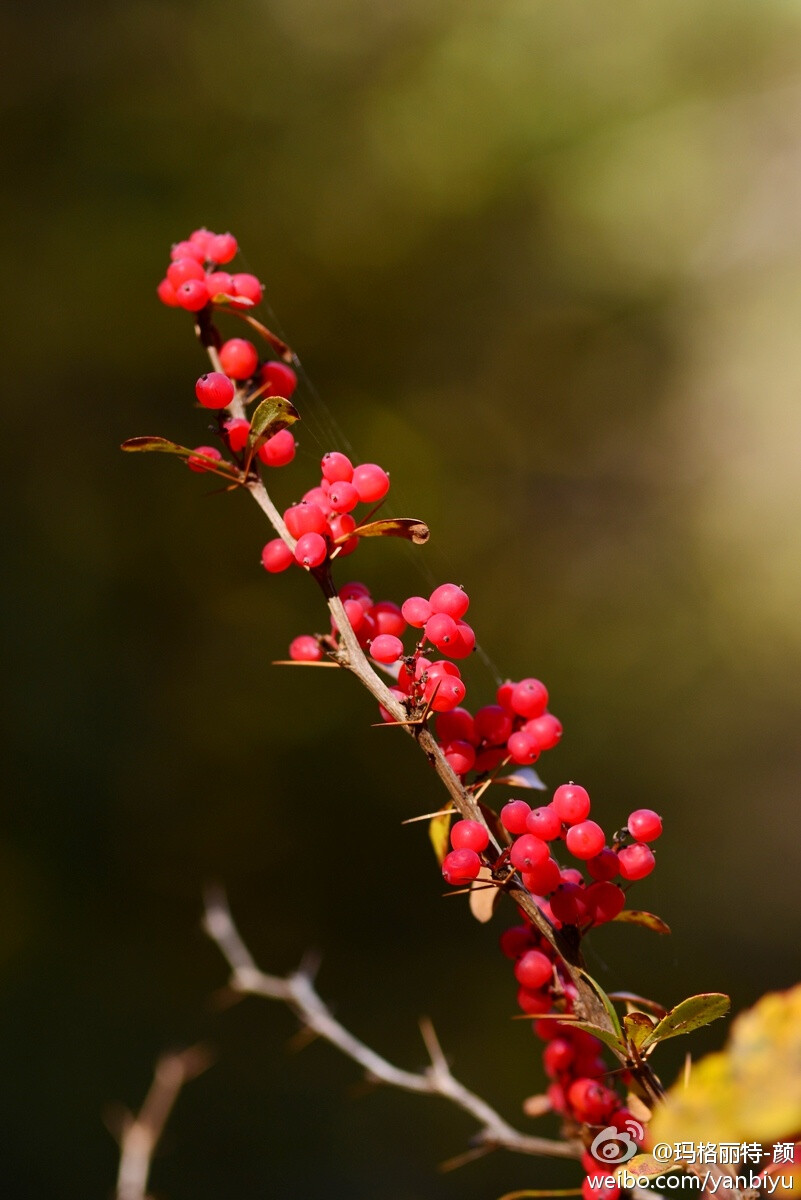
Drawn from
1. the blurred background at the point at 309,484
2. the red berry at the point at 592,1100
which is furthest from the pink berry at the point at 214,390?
the blurred background at the point at 309,484

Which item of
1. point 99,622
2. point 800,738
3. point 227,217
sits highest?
point 227,217

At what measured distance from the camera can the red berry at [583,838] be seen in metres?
0.35

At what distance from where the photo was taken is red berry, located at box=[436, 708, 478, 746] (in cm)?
39

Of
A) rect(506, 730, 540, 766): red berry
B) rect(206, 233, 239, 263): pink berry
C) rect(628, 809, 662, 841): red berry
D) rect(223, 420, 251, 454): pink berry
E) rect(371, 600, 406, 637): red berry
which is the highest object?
rect(206, 233, 239, 263): pink berry

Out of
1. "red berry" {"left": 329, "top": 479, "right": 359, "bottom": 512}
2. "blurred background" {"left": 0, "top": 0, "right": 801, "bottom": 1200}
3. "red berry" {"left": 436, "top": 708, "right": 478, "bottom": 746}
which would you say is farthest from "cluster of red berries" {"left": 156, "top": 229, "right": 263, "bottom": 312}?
"blurred background" {"left": 0, "top": 0, "right": 801, "bottom": 1200}

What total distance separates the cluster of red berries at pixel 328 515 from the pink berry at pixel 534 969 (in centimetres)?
19

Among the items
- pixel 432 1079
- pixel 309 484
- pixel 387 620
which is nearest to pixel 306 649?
pixel 387 620

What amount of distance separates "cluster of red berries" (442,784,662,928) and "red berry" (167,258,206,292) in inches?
11.0

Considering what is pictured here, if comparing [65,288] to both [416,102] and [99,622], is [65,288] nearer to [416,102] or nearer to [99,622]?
[99,622]

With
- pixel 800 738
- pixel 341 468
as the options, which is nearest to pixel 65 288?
pixel 341 468

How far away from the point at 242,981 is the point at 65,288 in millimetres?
1534

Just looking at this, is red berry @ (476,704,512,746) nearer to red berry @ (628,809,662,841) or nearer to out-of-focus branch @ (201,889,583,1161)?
red berry @ (628,809,662,841)

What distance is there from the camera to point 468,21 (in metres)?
1.96

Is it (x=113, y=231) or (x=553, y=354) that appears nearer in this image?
(x=113, y=231)
